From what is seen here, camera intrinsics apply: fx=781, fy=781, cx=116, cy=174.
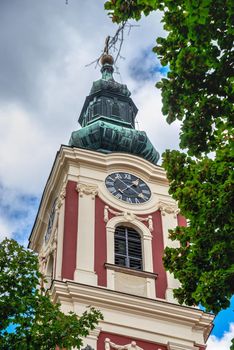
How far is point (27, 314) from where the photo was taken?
12844 millimetres

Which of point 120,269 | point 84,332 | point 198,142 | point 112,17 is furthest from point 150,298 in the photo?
point 112,17

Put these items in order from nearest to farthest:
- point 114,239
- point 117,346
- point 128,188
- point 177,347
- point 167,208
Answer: point 117,346
point 177,347
point 114,239
point 167,208
point 128,188

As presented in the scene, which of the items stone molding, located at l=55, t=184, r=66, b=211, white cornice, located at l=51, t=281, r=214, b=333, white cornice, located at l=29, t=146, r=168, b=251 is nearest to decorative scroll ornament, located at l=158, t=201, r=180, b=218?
white cornice, located at l=29, t=146, r=168, b=251

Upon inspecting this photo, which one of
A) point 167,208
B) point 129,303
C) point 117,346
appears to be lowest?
point 117,346

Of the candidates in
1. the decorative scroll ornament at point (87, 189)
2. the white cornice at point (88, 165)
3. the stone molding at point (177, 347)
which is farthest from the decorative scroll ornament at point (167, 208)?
the stone molding at point (177, 347)

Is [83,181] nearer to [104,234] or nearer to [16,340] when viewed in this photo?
[104,234]

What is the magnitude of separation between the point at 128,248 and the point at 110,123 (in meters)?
7.73

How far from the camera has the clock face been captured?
2605 cm

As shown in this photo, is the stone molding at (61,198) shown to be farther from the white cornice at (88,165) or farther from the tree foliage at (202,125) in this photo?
the tree foliage at (202,125)

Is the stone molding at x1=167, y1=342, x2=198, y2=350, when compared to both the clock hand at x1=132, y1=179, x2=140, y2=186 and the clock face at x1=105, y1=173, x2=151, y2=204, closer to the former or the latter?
the clock face at x1=105, y1=173, x2=151, y2=204

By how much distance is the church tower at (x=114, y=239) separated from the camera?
70.2 feet

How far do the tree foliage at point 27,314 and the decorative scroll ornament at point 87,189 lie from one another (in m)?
11.4

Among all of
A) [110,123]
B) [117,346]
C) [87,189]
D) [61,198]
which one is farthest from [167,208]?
[117,346]

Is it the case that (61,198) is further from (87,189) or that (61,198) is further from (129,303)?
(129,303)
